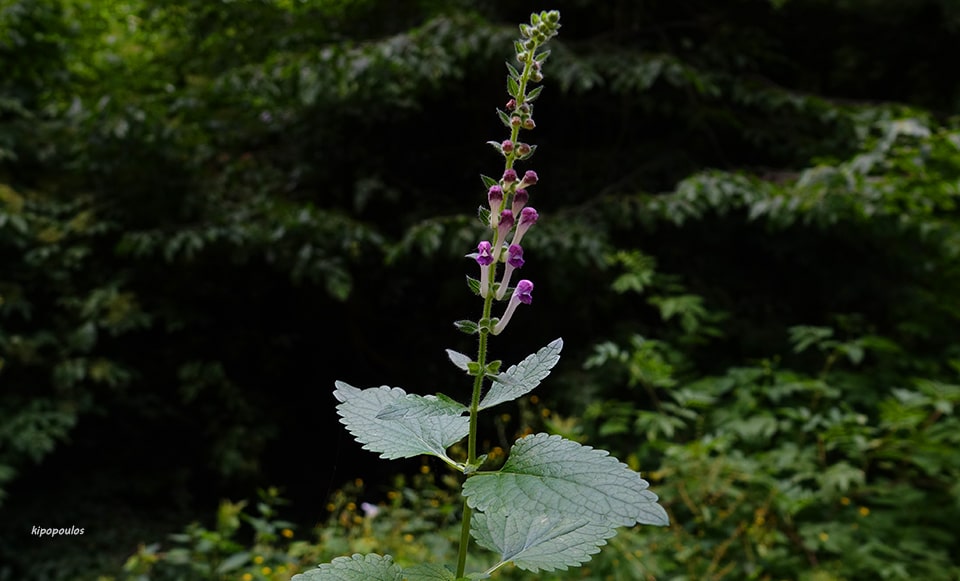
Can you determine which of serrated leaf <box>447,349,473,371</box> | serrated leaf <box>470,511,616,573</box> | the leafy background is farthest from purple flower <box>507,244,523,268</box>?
the leafy background

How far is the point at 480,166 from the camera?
181 inches

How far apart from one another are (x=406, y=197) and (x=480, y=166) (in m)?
0.54

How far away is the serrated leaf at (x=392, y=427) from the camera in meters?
0.64

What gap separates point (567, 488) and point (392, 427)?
204mm

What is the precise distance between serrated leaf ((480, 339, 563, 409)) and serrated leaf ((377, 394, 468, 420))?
3 cm

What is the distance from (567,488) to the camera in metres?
0.55

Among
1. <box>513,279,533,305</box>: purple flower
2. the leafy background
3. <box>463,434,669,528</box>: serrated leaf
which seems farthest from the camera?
the leafy background

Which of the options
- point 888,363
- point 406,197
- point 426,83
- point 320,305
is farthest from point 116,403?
point 888,363

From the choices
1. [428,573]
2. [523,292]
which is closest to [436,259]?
[523,292]

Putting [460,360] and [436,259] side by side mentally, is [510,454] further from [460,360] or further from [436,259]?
[436,259]

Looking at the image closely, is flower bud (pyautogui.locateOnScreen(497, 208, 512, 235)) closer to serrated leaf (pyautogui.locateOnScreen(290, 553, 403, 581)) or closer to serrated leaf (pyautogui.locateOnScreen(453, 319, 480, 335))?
serrated leaf (pyautogui.locateOnScreen(453, 319, 480, 335))

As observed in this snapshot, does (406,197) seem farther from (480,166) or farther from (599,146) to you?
(599,146)

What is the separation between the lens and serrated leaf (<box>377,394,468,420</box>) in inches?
23.9

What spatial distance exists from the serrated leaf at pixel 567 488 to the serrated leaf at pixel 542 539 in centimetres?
3
